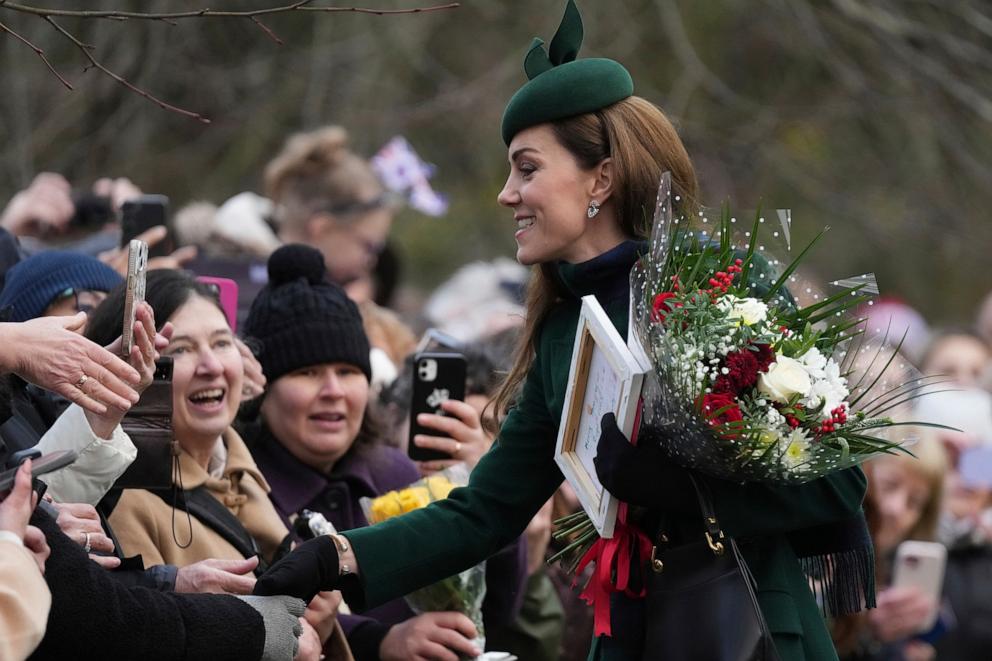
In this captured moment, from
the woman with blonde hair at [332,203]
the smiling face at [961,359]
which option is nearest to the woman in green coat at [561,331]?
the woman with blonde hair at [332,203]

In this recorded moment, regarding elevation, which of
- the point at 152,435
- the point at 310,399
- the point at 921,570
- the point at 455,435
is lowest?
the point at 921,570

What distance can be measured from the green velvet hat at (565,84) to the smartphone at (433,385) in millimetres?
1106

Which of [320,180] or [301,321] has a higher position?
[320,180]

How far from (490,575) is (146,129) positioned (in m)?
5.61

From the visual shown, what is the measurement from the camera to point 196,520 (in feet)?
13.4

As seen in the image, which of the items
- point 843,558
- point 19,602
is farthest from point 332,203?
point 19,602

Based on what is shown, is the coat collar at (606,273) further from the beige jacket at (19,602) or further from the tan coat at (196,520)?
the beige jacket at (19,602)

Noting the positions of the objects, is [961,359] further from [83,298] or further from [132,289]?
[132,289]

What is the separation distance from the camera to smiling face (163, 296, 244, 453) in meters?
4.18

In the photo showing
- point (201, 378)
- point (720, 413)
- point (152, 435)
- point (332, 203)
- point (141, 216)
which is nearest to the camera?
point (720, 413)

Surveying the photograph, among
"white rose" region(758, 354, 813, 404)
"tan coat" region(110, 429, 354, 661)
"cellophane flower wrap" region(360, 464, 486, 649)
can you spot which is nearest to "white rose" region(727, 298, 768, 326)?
"white rose" region(758, 354, 813, 404)

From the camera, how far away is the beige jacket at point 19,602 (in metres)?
2.66

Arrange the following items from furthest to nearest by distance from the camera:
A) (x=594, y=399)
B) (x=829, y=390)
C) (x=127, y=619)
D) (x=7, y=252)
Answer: (x=7, y=252) < (x=594, y=399) < (x=829, y=390) < (x=127, y=619)

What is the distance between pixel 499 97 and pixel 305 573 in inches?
312
